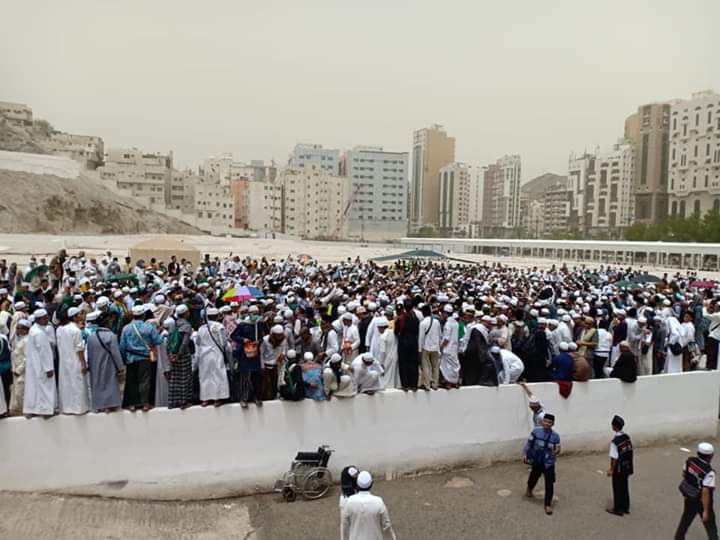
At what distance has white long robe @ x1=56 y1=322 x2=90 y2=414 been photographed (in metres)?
5.69

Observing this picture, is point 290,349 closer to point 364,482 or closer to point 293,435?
point 293,435

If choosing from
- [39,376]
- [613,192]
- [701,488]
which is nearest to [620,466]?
[701,488]

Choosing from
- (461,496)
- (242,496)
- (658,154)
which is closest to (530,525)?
(461,496)

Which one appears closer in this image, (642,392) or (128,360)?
(128,360)

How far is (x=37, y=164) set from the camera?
60531 millimetres

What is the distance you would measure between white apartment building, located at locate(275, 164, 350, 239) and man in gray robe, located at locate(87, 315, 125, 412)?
293ft

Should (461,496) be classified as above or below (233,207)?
below

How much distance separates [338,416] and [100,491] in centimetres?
267

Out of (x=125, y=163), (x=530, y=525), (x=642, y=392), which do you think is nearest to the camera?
(x=530, y=525)

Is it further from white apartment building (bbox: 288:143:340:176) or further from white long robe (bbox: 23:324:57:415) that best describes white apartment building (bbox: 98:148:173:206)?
white long robe (bbox: 23:324:57:415)

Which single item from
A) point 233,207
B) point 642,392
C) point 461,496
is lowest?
point 461,496

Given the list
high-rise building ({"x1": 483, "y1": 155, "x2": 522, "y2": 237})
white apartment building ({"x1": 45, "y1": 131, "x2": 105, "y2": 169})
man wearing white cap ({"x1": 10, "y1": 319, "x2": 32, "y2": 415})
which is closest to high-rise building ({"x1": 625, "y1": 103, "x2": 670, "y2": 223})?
high-rise building ({"x1": 483, "y1": 155, "x2": 522, "y2": 237})

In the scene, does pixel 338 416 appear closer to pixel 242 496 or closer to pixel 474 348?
pixel 242 496

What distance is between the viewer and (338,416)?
6523 mm
